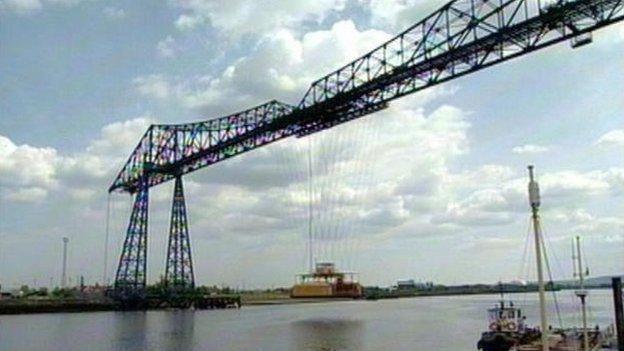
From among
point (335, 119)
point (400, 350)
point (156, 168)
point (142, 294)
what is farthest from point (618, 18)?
point (142, 294)

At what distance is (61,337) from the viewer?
49.4m

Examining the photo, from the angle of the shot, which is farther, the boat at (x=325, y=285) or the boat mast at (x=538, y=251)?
the boat at (x=325, y=285)

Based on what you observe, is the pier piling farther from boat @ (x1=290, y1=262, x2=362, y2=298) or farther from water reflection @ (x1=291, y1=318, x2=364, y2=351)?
boat @ (x1=290, y1=262, x2=362, y2=298)

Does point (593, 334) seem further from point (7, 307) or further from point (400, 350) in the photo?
point (7, 307)

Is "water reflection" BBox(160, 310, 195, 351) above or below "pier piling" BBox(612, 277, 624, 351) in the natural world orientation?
below

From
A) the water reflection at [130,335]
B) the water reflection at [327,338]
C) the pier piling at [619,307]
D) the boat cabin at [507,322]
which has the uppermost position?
the pier piling at [619,307]

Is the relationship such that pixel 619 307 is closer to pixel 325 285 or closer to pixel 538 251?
pixel 538 251

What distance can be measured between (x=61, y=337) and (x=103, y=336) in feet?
9.92

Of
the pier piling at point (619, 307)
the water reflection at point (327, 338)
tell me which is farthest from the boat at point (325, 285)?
the pier piling at point (619, 307)

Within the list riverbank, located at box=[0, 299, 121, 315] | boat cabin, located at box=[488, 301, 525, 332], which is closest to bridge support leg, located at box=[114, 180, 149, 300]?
riverbank, located at box=[0, 299, 121, 315]

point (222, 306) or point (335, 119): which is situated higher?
point (335, 119)

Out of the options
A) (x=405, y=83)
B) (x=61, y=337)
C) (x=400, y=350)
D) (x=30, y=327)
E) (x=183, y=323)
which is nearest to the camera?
(x=400, y=350)

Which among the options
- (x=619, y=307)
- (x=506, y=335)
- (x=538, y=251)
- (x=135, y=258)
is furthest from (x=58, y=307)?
(x=538, y=251)

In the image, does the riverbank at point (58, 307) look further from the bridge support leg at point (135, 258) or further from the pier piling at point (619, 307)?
the pier piling at point (619, 307)
